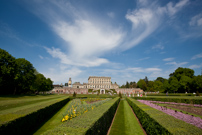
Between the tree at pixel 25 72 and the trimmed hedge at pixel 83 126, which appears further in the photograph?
the tree at pixel 25 72

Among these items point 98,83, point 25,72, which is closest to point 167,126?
point 25,72

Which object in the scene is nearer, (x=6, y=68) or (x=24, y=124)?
(x=24, y=124)

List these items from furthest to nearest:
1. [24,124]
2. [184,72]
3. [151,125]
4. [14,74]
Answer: [184,72]
[14,74]
[24,124]
[151,125]

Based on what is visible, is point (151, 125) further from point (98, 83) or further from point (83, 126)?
point (98, 83)

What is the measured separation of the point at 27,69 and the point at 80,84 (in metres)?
67.5

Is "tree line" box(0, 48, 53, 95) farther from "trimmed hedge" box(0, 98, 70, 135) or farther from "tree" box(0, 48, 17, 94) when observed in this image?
"trimmed hedge" box(0, 98, 70, 135)

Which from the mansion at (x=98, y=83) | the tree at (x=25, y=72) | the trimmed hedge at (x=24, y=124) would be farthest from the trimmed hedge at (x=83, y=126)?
the mansion at (x=98, y=83)

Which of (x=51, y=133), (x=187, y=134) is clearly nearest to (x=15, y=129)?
(x=51, y=133)

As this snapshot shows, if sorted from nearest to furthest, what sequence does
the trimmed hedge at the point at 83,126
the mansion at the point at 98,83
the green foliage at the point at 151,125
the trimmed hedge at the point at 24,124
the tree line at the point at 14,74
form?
the trimmed hedge at the point at 83,126 < the green foliage at the point at 151,125 < the trimmed hedge at the point at 24,124 < the tree line at the point at 14,74 < the mansion at the point at 98,83

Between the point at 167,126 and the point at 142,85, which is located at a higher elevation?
the point at 142,85

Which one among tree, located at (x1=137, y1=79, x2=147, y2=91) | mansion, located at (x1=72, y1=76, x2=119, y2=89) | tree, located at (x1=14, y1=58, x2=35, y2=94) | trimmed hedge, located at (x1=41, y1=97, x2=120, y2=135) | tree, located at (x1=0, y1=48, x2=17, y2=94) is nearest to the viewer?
trimmed hedge, located at (x1=41, y1=97, x2=120, y2=135)

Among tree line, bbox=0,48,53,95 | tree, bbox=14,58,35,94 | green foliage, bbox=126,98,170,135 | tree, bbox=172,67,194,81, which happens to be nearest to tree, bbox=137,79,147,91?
tree, bbox=172,67,194,81

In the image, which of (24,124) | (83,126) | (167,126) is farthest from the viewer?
(24,124)

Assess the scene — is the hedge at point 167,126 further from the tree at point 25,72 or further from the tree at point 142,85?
the tree at point 142,85
